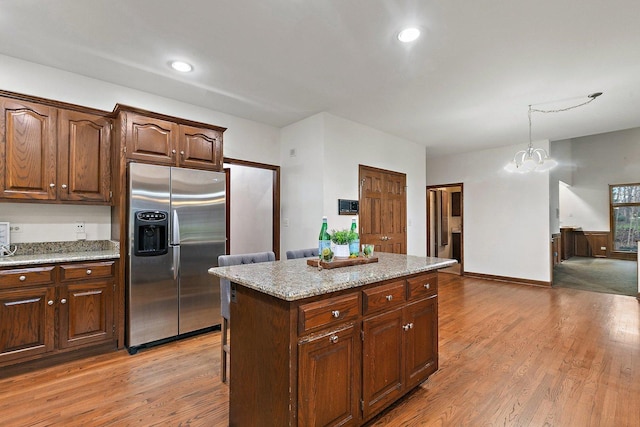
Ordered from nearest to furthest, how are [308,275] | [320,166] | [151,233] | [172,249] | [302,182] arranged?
[308,275] < [151,233] < [172,249] < [320,166] < [302,182]


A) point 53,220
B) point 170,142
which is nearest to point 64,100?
point 170,142

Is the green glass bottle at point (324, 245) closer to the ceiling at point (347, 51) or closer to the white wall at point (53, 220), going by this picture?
the ceiling at point (347, 51)

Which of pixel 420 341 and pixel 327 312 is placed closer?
pixel 327 312

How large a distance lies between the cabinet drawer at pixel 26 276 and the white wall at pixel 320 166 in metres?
2.70

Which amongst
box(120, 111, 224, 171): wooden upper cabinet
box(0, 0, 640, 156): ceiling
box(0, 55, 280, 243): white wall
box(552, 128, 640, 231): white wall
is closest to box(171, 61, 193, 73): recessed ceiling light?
box(0, 0, 640, 156): ceiling

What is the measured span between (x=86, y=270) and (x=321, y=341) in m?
2.44

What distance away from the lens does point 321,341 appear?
60.9 inches

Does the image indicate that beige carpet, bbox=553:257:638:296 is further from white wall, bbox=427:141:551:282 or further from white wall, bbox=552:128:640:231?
white wall, bbox=552:128:640:231

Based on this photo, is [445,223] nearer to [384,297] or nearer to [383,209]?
[383,209]

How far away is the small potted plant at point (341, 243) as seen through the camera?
7.20ft

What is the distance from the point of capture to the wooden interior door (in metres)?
4.80

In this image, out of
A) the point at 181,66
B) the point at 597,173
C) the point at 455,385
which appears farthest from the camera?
the point at 597,173

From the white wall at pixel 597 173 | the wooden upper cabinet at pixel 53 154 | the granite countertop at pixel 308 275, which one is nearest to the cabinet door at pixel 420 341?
the granite countertop at pixel 308 275

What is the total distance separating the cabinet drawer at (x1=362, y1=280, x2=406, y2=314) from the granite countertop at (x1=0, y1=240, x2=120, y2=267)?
246 centimetres
